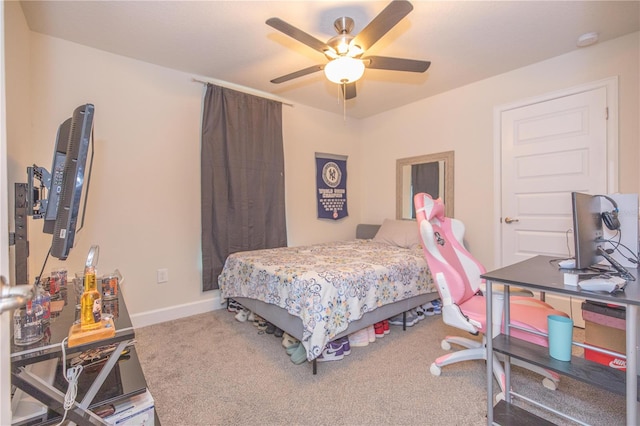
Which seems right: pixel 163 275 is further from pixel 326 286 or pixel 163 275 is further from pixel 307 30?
pixel 307 30

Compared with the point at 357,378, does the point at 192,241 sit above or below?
above

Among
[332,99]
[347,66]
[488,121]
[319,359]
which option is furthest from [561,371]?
[332,99]

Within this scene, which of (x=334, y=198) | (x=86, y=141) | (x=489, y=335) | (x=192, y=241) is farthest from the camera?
(x=334, y=198)

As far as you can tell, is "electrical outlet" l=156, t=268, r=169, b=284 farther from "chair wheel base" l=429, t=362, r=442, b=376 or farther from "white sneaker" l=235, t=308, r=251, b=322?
"chair wheel base" l=429, t=362, r=442, b=376

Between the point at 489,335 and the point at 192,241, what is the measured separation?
2623mm

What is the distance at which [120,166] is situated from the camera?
2.57 m

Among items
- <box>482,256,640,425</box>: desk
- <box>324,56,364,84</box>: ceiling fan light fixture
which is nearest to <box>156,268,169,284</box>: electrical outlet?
<box>324,56,364,84</box>: ceiling fan light fixture

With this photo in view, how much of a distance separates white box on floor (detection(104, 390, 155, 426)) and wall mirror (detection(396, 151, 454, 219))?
321 centimetres

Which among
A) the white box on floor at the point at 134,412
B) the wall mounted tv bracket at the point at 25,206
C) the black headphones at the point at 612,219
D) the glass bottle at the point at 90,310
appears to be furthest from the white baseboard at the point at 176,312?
the black headphones at the point at 612,219

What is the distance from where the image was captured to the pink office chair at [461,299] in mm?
1619

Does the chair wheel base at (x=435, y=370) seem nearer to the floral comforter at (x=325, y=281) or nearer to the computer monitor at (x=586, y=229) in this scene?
the floral comforter at (x=325, y=281)

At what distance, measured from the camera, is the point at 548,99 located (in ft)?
8.87

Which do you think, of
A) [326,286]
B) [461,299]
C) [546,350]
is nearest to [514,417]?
[546,350]

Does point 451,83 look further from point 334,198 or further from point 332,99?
point 334,198
